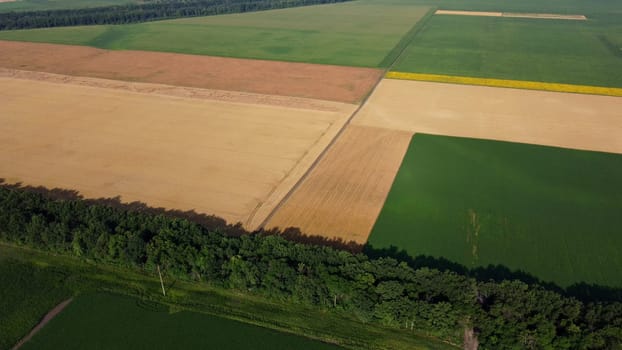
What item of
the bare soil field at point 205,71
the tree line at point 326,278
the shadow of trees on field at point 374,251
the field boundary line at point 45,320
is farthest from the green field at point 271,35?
the field boundary line at point 45,320

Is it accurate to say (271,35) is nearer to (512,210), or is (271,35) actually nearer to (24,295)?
(512,210)

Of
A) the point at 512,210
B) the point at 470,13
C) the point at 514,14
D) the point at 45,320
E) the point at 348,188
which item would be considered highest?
the point at 470,13

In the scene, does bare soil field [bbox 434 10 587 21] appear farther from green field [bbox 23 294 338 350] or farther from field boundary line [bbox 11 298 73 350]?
field boundary line [bbox 11 298 73 350]

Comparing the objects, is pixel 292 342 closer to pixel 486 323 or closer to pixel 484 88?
pixel 486 323

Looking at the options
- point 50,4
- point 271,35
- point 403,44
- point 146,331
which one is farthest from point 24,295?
point 50,4

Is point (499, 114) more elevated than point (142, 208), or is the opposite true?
point (142, 208)

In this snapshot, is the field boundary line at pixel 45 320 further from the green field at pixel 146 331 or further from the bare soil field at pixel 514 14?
the bare soil field at pixel 514 14

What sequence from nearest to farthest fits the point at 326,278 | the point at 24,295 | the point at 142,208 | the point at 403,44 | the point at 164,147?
the point at 326,278 → the point at 24,295 → the point at 142,208 → the point at 164,147 → the point at 403,44
